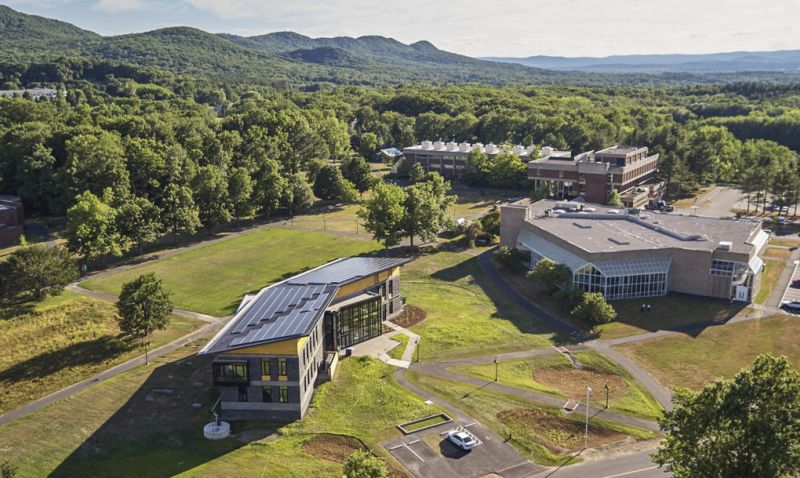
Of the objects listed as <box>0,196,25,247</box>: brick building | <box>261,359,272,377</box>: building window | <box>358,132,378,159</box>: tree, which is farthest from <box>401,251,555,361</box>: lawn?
<box>358,132,378,159</box>: tree

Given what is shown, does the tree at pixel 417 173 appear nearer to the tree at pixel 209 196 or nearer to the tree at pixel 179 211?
the tree at pixel 209 196

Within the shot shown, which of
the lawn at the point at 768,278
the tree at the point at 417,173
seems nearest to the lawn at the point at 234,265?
the tree at the point at 417,173

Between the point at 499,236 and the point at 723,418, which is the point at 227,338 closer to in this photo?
the point at 723,418

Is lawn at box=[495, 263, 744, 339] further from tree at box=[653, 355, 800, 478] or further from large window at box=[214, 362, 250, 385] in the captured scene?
large window at box=[214, 362, 250, 385]

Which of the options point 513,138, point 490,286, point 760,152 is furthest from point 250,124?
point 760,152

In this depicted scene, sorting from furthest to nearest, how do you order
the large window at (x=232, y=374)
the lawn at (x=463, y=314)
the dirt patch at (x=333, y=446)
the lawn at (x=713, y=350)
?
the lawn at (x=463, y=314) → the lawn at (x=713, y=350) → the large window at (x=232, y=374) → the dirt patch at (x=333, y=446)

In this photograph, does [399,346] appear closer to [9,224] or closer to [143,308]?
[143,308]
